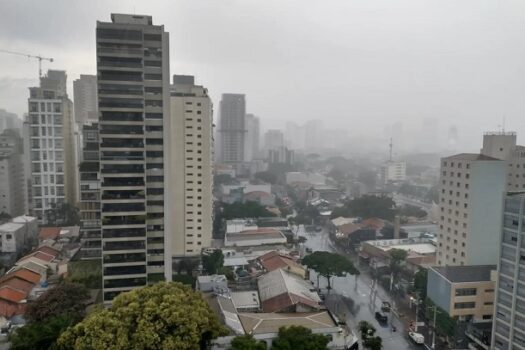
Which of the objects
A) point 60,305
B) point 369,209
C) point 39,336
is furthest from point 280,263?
point 369,209

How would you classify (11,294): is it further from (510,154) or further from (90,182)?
(510,154)

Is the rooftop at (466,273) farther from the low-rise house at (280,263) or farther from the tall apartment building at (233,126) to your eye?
the tall apartment building at (233,126)

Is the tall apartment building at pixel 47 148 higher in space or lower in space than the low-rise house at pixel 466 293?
higher

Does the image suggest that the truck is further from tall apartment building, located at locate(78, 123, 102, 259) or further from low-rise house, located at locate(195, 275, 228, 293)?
tall apartment building, located at locate(78, 123, 102, 259)

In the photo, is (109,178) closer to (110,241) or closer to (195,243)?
(110,241)

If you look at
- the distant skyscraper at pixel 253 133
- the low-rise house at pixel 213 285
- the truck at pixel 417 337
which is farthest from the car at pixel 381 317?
the distant skyscraper at pixel 253 133

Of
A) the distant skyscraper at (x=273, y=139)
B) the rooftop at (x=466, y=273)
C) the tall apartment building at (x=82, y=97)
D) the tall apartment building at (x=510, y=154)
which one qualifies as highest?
the tall apartment building at (x=82, y=97)
